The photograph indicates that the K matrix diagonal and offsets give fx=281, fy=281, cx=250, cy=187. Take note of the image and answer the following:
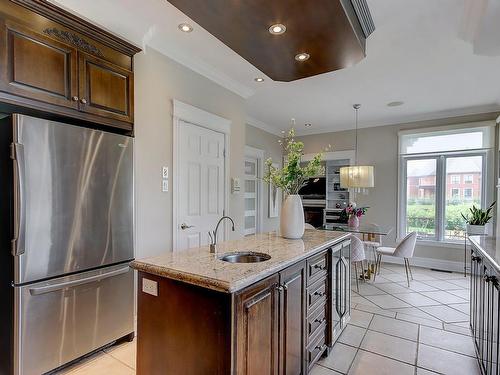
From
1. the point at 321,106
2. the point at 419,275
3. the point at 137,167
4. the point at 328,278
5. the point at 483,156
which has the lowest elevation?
the point at 419,275

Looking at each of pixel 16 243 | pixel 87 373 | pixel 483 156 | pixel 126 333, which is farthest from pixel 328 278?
pixel 483 156

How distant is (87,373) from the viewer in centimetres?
205

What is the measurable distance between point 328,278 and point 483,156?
4350 mm

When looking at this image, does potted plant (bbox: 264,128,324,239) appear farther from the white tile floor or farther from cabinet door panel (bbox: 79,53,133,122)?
cabinet door panel (bbox: 79,53,133,122)

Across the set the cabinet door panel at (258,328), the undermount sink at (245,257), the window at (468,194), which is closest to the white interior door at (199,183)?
the undermount sink at (245,257)

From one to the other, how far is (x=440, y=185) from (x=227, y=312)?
5.29 metres

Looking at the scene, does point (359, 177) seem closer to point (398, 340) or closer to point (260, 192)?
point (260, 192)

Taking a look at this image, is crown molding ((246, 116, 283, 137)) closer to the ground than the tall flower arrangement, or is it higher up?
higher up

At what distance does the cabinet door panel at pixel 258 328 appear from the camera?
1.31 m

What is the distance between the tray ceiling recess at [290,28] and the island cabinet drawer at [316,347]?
90.7 inches

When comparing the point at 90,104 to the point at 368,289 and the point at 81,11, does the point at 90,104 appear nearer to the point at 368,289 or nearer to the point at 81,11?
the point at 81,11

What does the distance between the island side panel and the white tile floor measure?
2.66ft

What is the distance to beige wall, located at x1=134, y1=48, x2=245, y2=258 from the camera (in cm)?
265

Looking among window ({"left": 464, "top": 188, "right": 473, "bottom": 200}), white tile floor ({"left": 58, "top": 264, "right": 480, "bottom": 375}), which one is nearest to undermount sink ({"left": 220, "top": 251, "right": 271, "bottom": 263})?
white tile floor ({"left": 58, "top": 264, "right": 480, "bottom": 375})
